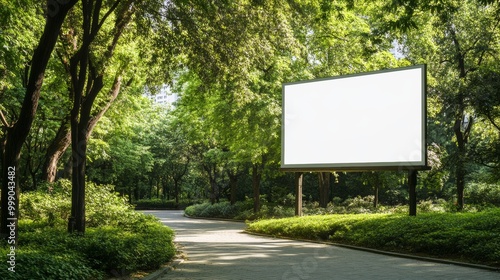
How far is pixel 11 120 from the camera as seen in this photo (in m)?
20.9

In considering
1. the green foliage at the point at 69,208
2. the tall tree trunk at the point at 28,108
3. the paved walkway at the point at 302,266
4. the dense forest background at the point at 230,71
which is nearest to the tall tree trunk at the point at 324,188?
the dense forest background at the point at 230,71

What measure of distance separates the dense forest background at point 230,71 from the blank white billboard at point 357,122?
2.16 metres

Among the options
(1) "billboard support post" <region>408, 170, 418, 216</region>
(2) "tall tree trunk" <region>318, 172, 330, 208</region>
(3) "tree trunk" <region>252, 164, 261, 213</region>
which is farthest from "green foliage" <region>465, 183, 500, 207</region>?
(1) "billboard support post" <region>408, 170, 418, 216</region>

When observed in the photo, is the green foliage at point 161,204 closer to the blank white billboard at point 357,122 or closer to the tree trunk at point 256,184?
the tree trunk at point 256,184

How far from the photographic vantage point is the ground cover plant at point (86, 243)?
7.66 meters

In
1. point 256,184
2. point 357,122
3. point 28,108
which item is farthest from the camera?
point 256,184

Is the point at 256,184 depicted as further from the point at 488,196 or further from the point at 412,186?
the point at 412,186

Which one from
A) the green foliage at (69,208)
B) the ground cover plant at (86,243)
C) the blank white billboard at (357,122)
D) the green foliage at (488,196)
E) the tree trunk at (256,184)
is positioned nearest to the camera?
the ground cover plant at (86,243)

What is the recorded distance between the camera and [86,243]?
9570 mm

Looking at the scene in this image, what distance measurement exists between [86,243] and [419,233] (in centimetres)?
926

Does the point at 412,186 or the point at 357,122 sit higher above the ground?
the point at 357,122

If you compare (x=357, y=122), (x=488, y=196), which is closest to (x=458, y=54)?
(x=488, y=196)

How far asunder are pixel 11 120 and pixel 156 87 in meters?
8.27

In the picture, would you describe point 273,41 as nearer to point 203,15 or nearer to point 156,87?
point 203,15
